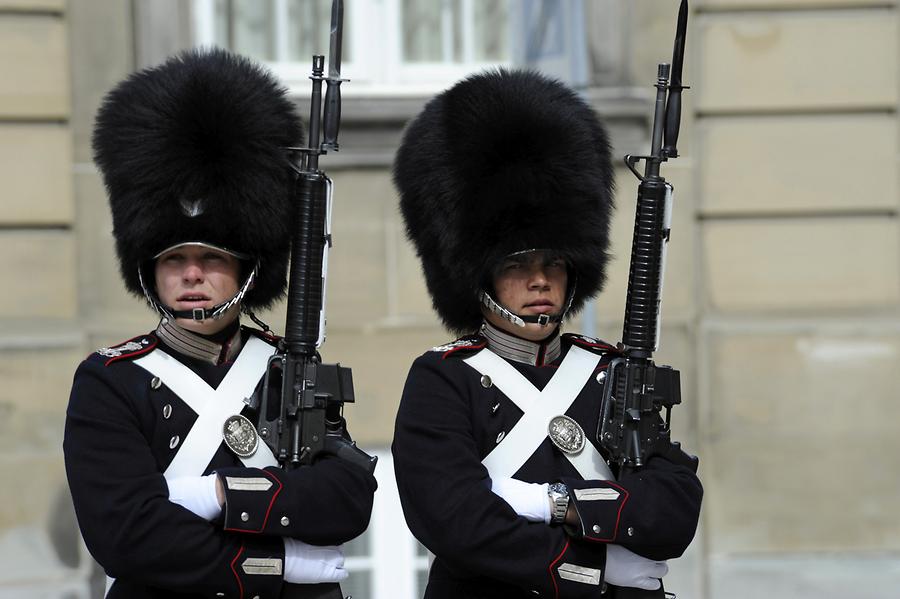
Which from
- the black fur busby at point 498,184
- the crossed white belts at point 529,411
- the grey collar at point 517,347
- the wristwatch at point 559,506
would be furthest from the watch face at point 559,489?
the black fur busby at point 498,184

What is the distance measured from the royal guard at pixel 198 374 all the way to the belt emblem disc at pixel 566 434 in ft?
1.53

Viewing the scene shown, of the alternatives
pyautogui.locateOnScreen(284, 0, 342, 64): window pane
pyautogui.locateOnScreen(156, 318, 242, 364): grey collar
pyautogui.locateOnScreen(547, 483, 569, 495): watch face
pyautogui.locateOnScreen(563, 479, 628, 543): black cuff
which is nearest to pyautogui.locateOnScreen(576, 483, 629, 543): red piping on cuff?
pyautogui.locateOnScreen(563, 479, 628, 543): black cuff

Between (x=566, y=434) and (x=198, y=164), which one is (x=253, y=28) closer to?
(x=198, y=164)

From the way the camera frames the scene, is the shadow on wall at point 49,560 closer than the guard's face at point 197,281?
No

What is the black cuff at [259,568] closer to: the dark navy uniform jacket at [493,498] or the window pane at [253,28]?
the dark navy uniform jacket at [493,498]

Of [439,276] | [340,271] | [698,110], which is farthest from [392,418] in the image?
[439,276]

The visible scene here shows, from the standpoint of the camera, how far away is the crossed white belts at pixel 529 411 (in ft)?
12.4

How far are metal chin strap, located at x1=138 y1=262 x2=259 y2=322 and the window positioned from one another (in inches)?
135

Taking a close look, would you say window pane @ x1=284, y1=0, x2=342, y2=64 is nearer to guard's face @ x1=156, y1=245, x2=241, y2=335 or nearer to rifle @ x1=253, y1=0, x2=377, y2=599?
rifle @ x1=253, y1=0, x2=377, y2=599

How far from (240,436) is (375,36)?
3.88 metres

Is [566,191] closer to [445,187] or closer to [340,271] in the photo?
[445,187]

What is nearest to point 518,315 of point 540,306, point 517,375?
point 540,306

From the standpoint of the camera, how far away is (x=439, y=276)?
4.02m

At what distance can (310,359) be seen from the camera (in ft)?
12.4
